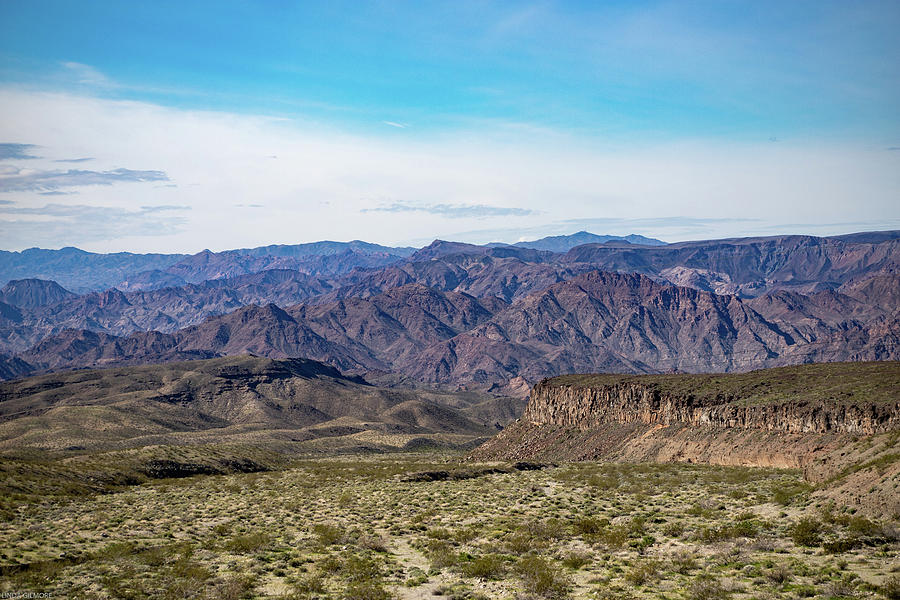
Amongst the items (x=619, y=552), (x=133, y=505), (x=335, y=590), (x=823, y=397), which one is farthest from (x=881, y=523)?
(x=823, y=397)

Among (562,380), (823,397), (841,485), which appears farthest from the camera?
(562,380)

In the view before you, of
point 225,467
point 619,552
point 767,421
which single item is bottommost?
point 225,467

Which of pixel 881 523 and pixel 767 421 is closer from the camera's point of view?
pixel 881 523

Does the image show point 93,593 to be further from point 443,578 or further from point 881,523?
point 881,523

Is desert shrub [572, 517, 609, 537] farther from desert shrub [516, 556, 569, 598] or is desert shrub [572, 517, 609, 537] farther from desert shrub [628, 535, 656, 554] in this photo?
desert shrub [516, 556, 569, 598]

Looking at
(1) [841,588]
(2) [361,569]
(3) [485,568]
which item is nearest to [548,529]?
(3) [485,568]

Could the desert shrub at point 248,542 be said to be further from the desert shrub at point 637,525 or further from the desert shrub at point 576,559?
the desert shrub at point 637,525
